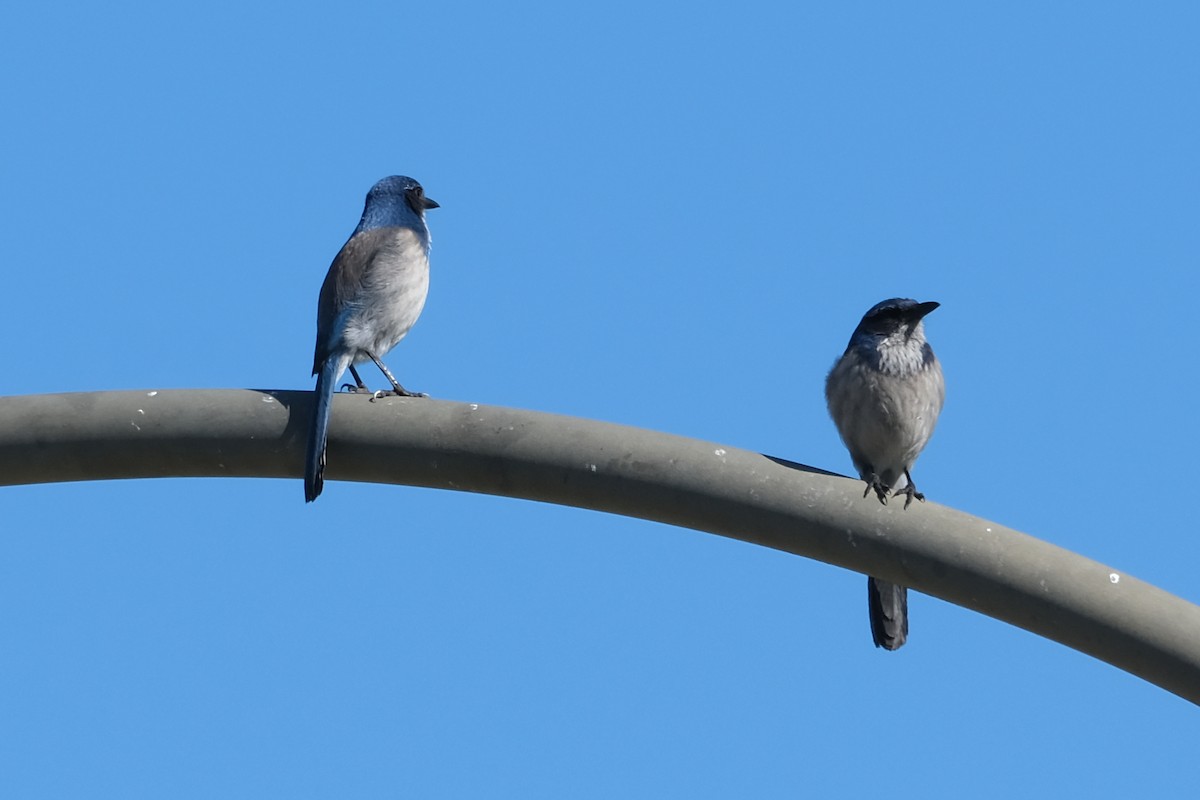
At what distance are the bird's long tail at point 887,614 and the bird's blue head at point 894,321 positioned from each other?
69.8 inches

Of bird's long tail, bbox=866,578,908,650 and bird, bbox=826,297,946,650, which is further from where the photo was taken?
bird, bbox=826,297,946,650

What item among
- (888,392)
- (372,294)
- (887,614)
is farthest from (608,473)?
(372,294)

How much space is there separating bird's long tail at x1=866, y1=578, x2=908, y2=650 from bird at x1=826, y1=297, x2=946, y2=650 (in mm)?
984

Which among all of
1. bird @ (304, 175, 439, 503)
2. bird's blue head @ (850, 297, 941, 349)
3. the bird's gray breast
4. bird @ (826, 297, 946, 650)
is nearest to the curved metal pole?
bird @ (304, 175, 439, 503)

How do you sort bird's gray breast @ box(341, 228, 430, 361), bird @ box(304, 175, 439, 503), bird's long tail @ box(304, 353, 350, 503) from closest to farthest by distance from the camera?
bird's long tail @ box(304, 353, 350, 503)
bird @ box(304, 175, 439, 503)
bird's gray breast @ box(341, 228, 430, 361)

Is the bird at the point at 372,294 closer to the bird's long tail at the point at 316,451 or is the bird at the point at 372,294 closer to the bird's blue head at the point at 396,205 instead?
the bird's blue head at the point at 396,205

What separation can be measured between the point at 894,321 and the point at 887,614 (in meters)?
1.99

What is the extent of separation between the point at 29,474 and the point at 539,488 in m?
1.73

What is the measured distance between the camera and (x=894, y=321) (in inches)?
325

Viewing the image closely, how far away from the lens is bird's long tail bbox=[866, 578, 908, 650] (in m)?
6.78

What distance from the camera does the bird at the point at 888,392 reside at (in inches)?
312

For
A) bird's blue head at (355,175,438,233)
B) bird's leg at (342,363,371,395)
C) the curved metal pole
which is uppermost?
bird's blue head at (355,175,438,233)

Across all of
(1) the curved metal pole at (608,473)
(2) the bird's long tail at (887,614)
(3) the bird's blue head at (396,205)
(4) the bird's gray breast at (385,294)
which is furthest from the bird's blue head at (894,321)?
(1) the curved metal pole at (608,473)

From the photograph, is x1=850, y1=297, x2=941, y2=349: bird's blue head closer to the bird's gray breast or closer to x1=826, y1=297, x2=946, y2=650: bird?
x1=826, y1=297, x2=946, y2=650: bird
